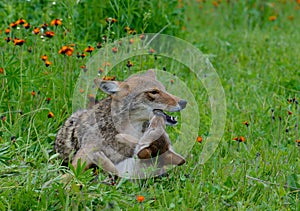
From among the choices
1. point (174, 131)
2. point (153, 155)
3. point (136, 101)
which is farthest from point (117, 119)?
point (174, 131)

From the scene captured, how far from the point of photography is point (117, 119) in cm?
476

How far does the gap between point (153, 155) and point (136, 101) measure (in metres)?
0.53

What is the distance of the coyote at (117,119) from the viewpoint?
4.63 metres

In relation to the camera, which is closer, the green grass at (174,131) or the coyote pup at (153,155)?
the green grass at (174,131)

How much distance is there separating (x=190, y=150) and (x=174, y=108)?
19.7 inches

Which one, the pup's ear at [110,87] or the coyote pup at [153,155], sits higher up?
the pup's ear at [110,87]

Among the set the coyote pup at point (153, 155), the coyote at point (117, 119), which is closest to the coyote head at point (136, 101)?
the coyote at point (117, 119)

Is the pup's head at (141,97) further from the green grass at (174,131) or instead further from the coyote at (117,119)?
the green grass at (174,131)

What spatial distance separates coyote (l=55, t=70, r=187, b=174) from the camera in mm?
4629

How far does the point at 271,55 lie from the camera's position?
25.2 feet

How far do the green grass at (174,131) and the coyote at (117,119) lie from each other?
0.84 feet

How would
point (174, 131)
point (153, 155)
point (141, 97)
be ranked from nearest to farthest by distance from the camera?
point (153, 155) → point (141, 97) → point (174, 131)

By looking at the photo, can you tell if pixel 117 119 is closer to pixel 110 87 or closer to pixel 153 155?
pixel 110 87

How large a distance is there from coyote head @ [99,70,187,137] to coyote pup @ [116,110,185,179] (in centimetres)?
17
